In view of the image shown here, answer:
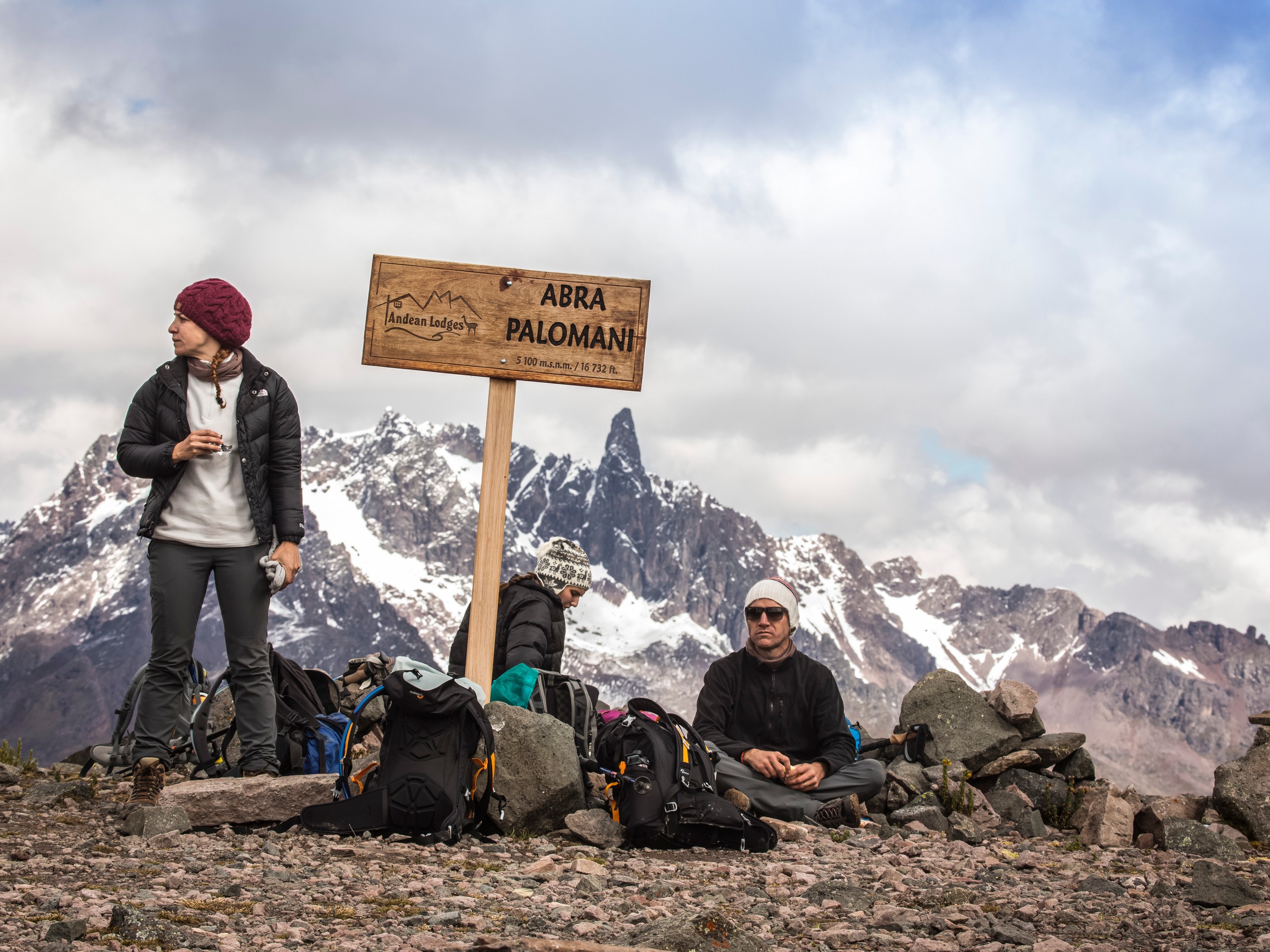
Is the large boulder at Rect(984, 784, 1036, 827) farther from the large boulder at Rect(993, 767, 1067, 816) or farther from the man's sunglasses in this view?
the man's sunglasses

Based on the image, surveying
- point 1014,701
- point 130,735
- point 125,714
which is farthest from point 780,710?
point 130,735

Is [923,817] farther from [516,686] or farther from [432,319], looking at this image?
[432,319]

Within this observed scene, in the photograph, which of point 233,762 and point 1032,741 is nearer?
point 233,762

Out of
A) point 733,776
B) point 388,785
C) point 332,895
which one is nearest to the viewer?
point 332,895

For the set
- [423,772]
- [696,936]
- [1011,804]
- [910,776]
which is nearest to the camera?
[696,936]

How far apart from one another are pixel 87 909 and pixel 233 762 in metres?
4.07

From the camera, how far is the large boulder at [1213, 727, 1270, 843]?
8258mm

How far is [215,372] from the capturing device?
6.56m

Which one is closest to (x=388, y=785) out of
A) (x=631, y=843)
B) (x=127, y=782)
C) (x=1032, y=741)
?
(x=631, y=843)

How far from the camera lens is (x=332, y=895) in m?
4.48

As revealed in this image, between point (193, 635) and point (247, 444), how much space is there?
132 cm

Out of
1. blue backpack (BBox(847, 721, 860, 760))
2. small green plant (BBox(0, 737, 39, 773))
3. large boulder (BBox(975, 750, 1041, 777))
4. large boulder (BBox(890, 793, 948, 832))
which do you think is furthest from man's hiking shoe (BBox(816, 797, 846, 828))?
small green plant (BBox(0, 737, 39, 773))

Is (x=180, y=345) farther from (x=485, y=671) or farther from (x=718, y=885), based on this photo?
(x=718, y=885)

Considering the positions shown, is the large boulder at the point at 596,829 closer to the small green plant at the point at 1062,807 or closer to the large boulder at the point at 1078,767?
the small green plant at the point at 1062,807
